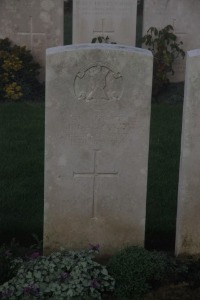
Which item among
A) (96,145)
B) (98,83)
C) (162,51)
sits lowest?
(96,145)

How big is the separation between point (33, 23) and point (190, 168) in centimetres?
620

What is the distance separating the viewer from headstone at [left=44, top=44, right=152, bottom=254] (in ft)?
16.8

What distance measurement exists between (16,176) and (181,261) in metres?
2.32

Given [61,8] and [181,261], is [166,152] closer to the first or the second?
[181,261]

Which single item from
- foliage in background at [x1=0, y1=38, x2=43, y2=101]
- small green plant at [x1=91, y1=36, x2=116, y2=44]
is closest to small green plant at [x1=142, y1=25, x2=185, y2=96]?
small green plant at [x1=91, y1=36, x2=116, y2=44]

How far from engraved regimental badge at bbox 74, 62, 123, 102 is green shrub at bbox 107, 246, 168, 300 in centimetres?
118

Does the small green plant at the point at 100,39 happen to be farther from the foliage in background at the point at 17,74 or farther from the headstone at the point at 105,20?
the foliage in background at the point at 17,74

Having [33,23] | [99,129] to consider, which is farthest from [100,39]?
[99,129]

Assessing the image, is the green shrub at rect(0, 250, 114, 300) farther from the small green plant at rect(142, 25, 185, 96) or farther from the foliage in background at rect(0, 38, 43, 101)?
the small green plant at rect(142, 25, 185, 96)

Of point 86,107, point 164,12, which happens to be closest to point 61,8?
point 164,12

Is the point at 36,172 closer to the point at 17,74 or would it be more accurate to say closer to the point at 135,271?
the point at 135,271

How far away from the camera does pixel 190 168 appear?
17.6 feet

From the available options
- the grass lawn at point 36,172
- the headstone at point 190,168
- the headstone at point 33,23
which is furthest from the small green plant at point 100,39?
the headstone at point 190,168

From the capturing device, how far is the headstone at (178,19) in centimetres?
1089
